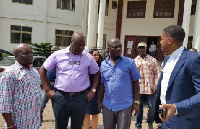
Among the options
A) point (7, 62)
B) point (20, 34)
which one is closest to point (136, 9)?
point (20, 34)

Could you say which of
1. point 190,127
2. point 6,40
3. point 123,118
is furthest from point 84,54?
point 6,40

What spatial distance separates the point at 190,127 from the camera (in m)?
2.06

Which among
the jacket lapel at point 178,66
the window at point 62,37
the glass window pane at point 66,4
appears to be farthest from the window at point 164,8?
the jacket lapel at point 178,66

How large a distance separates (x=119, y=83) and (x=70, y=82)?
29.3 inches

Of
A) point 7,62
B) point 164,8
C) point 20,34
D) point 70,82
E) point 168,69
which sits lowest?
point 7,62

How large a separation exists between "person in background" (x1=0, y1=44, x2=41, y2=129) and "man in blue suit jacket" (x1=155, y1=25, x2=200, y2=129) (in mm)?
1483

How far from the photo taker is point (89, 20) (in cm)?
1652

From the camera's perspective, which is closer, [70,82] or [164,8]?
[70,82]

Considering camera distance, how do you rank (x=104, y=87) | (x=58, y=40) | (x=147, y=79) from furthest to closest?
(x=58, y=40), (x=147, y=79), (x=104, y=87)

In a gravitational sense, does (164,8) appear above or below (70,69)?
above

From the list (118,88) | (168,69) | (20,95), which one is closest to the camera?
(168,69)

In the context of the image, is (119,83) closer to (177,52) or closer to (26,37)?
(177,52)

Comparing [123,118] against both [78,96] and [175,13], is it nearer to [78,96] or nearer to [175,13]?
[78,96]

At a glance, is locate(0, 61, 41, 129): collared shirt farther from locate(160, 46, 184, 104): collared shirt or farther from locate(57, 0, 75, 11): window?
locate(57, 0, 75, 11): window
